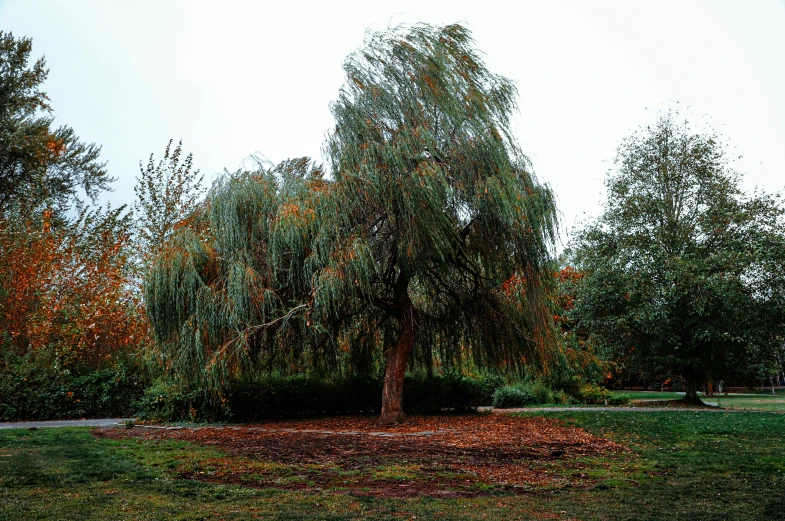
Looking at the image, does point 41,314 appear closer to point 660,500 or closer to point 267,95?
point 267,95

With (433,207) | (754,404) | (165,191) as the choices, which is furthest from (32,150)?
(754,404)

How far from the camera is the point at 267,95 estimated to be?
45.8ft

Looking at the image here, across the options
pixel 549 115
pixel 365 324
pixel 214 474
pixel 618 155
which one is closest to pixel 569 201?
pixel 549 115

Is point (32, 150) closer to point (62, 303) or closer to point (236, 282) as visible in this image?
point (62, 303)

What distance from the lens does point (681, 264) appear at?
1747 cm

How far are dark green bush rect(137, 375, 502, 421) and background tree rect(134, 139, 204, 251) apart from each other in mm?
6738

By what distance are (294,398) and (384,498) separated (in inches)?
376

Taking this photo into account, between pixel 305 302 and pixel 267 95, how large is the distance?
225 inches

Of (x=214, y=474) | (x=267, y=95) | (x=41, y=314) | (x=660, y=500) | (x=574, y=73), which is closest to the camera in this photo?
(x=660, y=500)

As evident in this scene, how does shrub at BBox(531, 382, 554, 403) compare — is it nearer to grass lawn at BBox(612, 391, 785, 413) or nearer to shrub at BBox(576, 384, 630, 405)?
shrub at BBox(576, 384, 630, 405)

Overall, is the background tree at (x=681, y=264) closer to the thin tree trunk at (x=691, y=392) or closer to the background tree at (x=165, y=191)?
the thin tree trunk at (x=691, y=392)

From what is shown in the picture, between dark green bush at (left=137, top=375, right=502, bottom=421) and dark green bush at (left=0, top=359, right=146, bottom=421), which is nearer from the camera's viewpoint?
dark green bush at (left=137, top=375, right=502, bottom=421)

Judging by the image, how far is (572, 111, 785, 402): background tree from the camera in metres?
17.5

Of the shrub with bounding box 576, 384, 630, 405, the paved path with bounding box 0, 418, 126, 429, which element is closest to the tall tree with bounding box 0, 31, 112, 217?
the paved path with bounding box 0, 418, 126, 429
